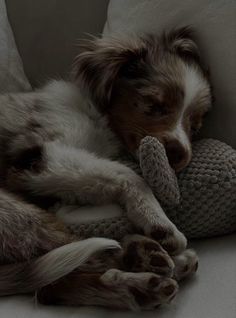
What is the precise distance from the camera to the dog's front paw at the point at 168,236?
1488mm

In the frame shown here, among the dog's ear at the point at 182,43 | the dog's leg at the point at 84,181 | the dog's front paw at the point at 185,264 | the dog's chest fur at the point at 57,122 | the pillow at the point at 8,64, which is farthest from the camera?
the pillow at the point at 8,64

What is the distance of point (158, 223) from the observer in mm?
1515

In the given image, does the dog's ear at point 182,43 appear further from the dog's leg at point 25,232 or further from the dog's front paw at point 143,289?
the dog's front paw at point 143,289

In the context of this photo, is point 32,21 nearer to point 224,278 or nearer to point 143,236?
point 143,236

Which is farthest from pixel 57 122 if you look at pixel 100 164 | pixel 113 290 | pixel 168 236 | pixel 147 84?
pixel 113 290

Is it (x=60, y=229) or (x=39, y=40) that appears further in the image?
(x=39, y=40)

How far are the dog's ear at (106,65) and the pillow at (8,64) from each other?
300 mm

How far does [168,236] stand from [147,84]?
60 centimetres

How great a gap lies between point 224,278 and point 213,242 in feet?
0.71

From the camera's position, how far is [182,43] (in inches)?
75.2

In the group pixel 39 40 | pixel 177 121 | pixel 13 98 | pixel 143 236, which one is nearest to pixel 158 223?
pixel 143 236

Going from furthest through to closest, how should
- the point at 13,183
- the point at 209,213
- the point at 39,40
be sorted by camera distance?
the point at 39,40 → the point at 13,183 → the point at 209,213

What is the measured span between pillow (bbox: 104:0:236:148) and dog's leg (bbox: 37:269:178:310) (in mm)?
675

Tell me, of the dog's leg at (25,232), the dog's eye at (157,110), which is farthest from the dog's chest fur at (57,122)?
the dog's leg at (25,232)
